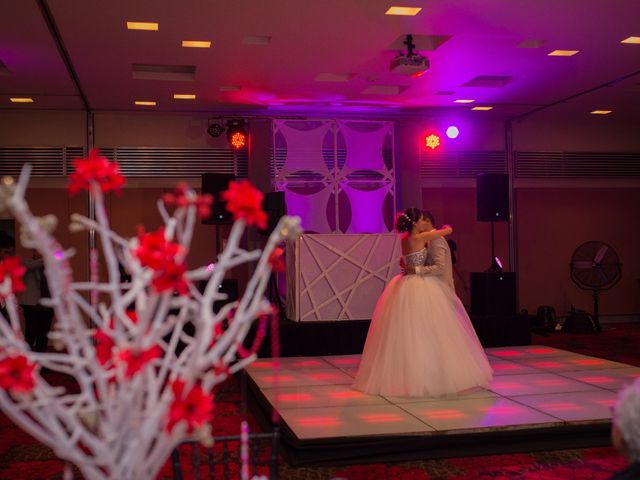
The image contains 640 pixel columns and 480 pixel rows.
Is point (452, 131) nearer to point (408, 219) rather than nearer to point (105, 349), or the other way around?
point (408, 219)

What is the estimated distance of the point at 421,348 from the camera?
5352 mm

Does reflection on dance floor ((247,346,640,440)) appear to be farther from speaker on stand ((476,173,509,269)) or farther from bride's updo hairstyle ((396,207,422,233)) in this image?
speaker on stand ((476,173,509,269))

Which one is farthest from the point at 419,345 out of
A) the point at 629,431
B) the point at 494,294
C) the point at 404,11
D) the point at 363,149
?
the point at 363,149

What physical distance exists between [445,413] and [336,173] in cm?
533

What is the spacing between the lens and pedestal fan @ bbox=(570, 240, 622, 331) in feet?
33.8

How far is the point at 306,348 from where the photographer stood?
25.8ft

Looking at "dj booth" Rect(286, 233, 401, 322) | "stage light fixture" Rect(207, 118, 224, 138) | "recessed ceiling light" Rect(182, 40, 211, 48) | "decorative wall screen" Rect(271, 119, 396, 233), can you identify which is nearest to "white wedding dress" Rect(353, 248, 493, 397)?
"dj booth" Rect(286, 233, 401, 322)

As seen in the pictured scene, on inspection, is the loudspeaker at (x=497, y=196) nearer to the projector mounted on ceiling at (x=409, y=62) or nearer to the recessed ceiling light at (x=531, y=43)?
the recessed ceiling light at (x=531, y=43)

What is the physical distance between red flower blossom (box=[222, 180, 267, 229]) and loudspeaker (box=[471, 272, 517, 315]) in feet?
25.8

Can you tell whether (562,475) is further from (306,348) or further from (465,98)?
(465,98)

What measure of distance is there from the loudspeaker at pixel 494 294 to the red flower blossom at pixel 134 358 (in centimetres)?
796

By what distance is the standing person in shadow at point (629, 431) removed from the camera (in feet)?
4.71

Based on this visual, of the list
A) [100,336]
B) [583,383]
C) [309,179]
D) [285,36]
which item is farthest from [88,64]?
[100,336]

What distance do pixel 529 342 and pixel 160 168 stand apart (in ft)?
16.6
